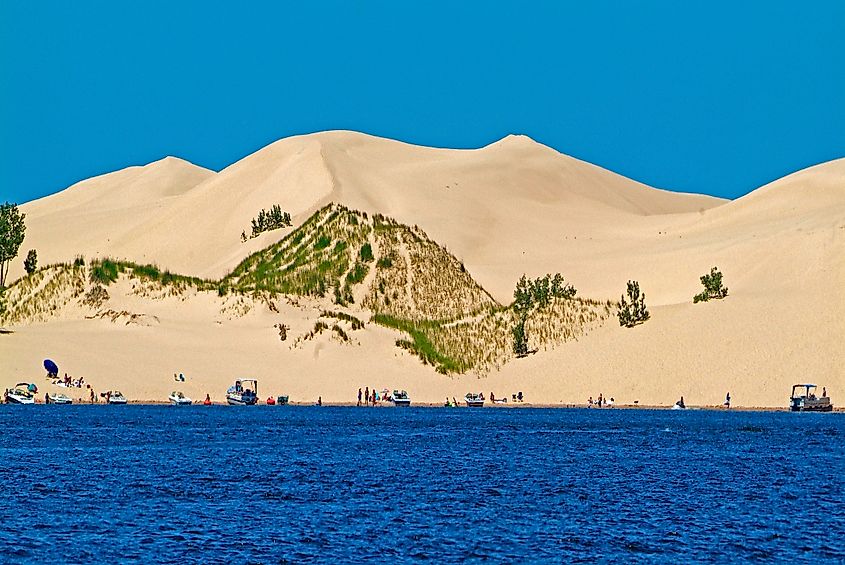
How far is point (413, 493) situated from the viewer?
155 ft

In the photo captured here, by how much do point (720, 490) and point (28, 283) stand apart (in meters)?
96.3

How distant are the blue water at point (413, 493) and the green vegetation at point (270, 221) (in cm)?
8005

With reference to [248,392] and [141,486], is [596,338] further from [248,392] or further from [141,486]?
[141,486]

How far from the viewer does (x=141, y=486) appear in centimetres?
4756

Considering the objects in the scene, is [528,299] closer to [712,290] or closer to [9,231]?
[712,290]

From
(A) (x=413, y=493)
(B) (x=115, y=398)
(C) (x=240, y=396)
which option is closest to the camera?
(A) (x=413, y=493)

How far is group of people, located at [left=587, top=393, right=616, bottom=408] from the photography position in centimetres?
10862

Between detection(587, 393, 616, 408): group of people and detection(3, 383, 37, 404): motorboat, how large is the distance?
4055 cm

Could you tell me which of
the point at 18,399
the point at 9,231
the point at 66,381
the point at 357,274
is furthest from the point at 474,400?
the point at 9,231

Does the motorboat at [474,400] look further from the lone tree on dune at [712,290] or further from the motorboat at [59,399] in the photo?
the motorboat at [59,399]

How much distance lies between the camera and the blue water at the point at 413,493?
36219mm

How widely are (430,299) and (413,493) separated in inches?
3597

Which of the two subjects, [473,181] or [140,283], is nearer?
[140,283]

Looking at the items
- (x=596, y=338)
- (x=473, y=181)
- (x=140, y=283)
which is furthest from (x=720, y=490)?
(x=473, y=181)
